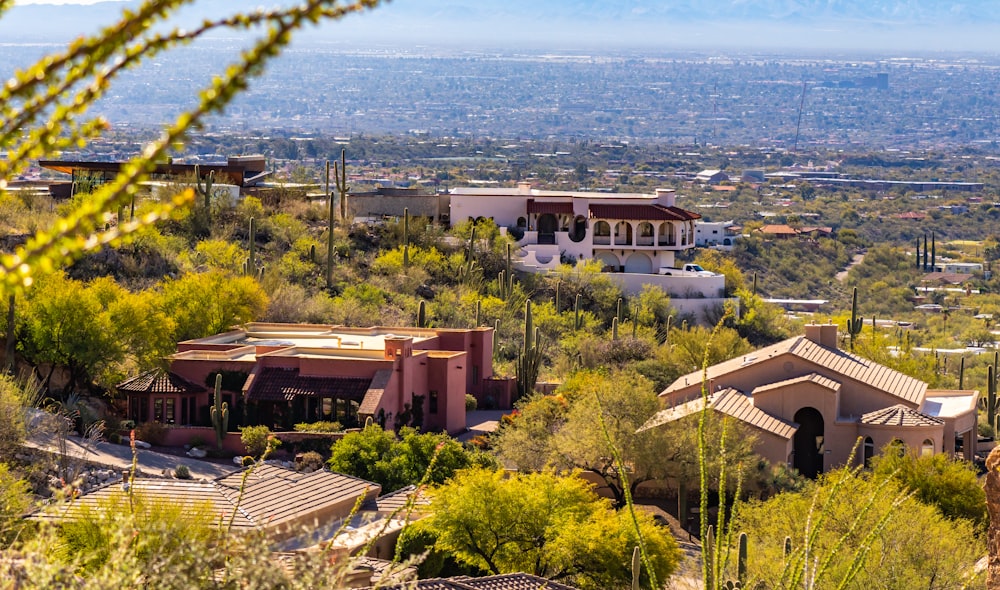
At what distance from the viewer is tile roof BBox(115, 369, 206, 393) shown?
34625 millimetres

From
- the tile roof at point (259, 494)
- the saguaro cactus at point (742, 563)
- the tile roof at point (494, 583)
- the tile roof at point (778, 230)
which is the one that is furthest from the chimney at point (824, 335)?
the tile roof at point (778, 230)

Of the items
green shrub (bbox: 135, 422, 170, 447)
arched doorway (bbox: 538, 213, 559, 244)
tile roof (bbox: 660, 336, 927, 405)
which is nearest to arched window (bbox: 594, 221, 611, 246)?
arched doorway (bbox: 538, 213, 559, 244)

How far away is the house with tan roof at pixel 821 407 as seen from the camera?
34.6 metres

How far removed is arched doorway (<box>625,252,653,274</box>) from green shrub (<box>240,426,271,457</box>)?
31.7 meters

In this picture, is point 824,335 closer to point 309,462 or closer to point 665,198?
point 309,462

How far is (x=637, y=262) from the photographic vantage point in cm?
6319

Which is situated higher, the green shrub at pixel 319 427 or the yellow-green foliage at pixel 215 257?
the yellow-green foliage at pixel 215 257

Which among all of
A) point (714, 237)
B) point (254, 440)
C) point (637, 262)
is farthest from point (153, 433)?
point (714, 237)

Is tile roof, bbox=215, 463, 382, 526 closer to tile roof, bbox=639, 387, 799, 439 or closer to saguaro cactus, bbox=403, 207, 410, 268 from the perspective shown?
tile roof, bbox=639, 387, 799, 439

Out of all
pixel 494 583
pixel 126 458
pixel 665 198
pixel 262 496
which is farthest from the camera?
pixel 665 198

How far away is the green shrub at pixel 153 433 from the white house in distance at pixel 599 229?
27960 mm

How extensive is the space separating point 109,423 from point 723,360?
18.5 meters

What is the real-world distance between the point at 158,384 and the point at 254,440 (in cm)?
311

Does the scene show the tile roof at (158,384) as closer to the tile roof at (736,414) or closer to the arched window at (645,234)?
the tile roof at (736,414)
